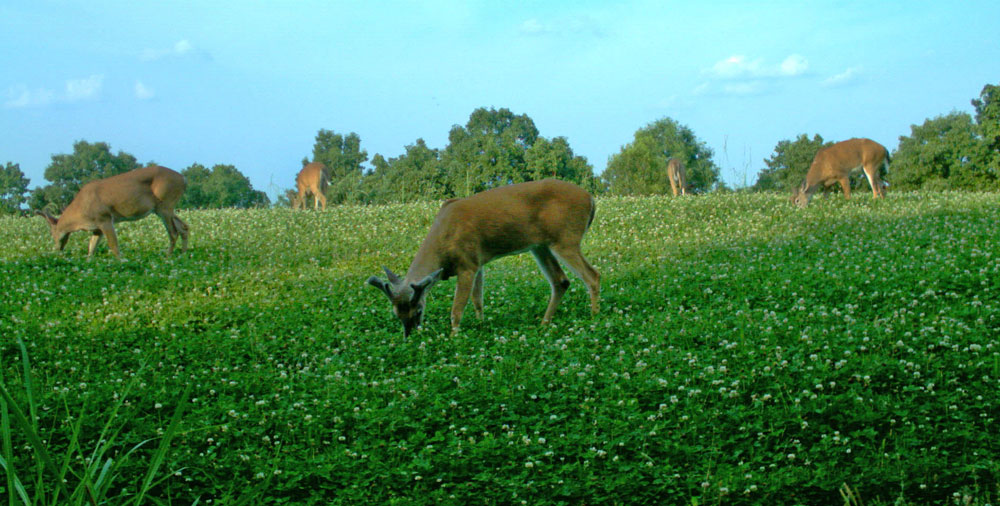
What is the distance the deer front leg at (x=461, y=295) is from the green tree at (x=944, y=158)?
4224cm

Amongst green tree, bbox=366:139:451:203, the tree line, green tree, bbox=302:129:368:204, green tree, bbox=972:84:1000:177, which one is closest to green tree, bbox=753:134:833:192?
the tree line

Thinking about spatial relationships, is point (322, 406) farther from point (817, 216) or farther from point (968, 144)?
point (968, 144)

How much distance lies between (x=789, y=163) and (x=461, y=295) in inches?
2635

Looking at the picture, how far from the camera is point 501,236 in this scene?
32.7 ft

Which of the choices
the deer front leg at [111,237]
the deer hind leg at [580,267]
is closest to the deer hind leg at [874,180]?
the deer hind leg at [580,267]

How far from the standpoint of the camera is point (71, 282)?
13344 mm

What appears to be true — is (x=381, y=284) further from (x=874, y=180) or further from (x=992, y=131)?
(x=992, y=131)

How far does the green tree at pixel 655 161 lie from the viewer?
61688 millimetres

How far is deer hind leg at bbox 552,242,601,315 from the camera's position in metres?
10.1

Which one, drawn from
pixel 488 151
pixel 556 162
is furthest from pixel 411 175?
pixel 556 162

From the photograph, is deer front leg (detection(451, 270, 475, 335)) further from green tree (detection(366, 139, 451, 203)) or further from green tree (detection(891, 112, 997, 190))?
green tree (detection(891, 112, 997, 190))

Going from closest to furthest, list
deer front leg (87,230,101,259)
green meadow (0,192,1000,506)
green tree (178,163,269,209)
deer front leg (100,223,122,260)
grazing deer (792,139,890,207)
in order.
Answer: green meadow (0,192,1000,506), deer front leg (100,223,122,260), deer front leg (87,230,101,259), grazing deer (792,139,890,207), green tree (178,163,269,209)

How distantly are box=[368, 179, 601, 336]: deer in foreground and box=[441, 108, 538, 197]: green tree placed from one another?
23552 mm

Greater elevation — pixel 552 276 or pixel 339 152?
pixel 339 152
